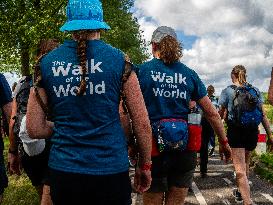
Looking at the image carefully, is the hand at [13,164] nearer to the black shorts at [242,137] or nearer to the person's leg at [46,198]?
the person's leg at [46,198]

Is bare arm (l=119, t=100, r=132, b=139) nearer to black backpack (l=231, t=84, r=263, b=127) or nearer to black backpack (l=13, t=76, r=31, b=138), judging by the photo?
black backpack (l=13, t=76, r=31, b=138)

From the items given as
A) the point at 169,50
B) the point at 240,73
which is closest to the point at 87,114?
the point at 169,50

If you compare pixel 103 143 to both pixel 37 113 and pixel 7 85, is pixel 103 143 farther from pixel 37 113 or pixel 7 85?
pixel 7 85

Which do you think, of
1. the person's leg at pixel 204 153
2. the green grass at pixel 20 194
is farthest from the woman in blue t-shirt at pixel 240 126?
the person's leg at pixel 204 153

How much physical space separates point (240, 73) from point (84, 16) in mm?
4353

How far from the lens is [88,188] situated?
2666mm

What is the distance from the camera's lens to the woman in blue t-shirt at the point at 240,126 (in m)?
6.66

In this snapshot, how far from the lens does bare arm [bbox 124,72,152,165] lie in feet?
9.15

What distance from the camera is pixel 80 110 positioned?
268 centimetres

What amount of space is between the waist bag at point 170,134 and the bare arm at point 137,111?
3.59 ft

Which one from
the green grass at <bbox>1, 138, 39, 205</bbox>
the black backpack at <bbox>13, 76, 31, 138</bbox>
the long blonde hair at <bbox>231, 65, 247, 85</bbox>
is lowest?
the green grass at <bbox>1, 138, 39, 205</bbox>

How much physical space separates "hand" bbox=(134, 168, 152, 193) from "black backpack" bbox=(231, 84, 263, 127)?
394 cm

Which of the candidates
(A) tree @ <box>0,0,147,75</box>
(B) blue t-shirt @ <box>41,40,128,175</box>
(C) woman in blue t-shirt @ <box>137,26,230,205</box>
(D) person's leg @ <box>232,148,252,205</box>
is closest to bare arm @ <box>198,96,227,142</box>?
(C) woman in blue t-shirt @ <box>137,26,230,205</box>

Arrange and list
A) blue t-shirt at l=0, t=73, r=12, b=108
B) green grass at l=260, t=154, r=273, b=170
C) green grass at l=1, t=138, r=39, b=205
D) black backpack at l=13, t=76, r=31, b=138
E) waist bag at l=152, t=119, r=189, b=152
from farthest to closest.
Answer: green grass at l=260, t=154, r=273, b=170
green grass at l=1, t=138, r=39, b=205
black backpack at l=13, t=76, r=31, b=138
waist bag at l=152, t=119, r=189, b=152
blue t-shirt at l=0, t=73, r=12, b=108
